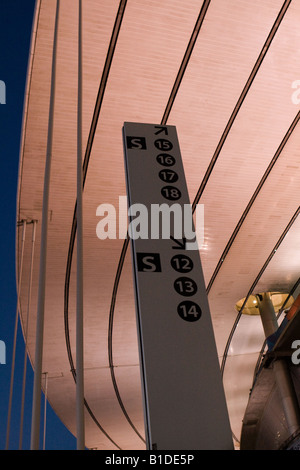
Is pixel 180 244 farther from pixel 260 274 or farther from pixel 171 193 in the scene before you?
pixel 260 274

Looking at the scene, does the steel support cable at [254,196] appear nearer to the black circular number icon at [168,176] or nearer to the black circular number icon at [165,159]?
the black circular number icon at [165,159]

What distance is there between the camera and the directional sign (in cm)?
228

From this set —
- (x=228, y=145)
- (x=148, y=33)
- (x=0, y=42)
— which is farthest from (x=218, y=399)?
(x=0, y=42)

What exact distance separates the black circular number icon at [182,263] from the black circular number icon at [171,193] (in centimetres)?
58

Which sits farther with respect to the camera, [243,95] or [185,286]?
[243,95]

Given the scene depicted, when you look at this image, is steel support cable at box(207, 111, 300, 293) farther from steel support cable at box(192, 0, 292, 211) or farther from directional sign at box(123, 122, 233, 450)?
directional sign at box(123, 122, 233, 450)

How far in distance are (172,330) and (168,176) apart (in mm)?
1410

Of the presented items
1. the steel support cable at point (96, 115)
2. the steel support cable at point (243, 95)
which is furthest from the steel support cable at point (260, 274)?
the steel support cable at point (96, 115)

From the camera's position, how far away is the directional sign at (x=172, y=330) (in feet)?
7.48

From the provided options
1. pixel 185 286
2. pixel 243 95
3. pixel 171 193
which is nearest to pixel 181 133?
pixel 243 95

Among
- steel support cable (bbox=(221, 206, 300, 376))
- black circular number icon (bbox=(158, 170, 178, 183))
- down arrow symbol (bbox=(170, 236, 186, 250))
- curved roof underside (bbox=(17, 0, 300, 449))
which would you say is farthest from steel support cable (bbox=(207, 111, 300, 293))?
down arrow symbol (bbox=(170, 236, 186, 250))

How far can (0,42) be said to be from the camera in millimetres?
20203

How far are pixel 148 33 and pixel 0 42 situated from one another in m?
11.0

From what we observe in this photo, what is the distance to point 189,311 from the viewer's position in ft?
9.02
